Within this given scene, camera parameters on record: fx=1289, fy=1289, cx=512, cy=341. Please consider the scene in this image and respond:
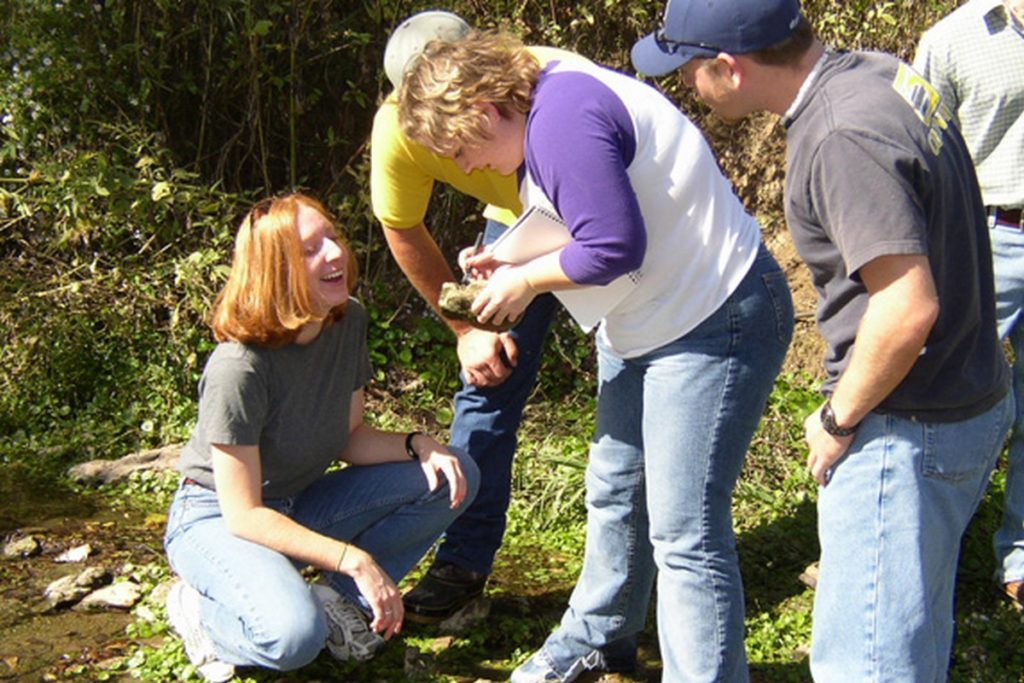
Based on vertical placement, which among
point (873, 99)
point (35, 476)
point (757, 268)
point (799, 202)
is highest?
point (873, 99)

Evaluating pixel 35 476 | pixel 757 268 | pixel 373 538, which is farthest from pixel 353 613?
pixel 35 476

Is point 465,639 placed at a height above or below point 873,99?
below

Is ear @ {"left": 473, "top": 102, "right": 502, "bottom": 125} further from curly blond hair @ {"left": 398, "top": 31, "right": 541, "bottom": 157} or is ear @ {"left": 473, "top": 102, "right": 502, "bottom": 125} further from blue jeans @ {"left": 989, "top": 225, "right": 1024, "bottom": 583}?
blue jeans @ {"left": 989, "top": 225, "right": 1024, "bottom": 583}

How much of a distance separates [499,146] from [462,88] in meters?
0.16

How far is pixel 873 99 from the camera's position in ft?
7.62

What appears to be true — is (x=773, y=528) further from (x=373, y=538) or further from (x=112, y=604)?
(x=112, y=604)

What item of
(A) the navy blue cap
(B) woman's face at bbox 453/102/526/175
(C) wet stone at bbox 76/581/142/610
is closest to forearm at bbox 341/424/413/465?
(C) wet stone at bbox 76/581/142/610

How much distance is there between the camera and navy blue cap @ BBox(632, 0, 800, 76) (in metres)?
2.42

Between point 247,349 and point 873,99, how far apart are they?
71.6 inches

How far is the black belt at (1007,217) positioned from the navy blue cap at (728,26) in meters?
1.83

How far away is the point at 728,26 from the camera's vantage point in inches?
95.8

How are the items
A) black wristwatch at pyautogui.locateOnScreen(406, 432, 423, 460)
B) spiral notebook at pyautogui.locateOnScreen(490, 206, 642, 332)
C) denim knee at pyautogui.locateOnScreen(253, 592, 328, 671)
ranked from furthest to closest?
black wristwatch at pyautogui.locateOnScreen(406, 432, 423, 460)
denim knee at pyautogui.locateOnScreen(253, 592, 328, 671)
spiral notebook at pyautogui.locateOnScreen(490, 206, 642, 332)

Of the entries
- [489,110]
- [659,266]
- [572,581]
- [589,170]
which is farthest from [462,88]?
[572,581]

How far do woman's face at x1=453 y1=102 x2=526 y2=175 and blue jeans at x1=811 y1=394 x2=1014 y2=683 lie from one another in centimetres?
96
